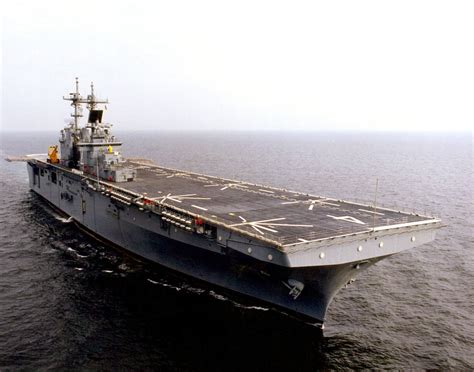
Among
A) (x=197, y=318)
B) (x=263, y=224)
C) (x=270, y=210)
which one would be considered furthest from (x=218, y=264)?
(x=270, y=210)

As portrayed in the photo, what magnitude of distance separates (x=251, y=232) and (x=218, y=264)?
3209 millimetres

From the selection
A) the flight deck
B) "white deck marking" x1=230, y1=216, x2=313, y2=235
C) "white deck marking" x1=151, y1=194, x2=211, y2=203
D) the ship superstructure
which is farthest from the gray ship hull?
the ship superstructure

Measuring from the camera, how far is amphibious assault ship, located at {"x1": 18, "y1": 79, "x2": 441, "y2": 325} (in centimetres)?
1692

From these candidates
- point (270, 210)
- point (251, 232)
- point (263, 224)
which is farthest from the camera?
point (270, 210)

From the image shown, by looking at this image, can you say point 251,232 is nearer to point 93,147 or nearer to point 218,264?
point 218,264

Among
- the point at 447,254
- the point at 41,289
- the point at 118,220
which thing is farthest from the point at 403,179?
the point at 41,289

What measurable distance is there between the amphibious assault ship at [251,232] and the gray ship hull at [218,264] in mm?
52

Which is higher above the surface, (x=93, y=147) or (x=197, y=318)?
(x=93, y=147)

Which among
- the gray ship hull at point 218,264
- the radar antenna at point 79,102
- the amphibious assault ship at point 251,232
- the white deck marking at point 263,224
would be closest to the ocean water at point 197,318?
the gray ship hull at point 218,264

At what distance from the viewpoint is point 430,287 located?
77.0 ft

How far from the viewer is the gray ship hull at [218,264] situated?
17625mm

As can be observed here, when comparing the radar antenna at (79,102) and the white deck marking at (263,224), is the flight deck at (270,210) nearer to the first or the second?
the white deck marking at (263,224)

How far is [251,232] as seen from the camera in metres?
18.0

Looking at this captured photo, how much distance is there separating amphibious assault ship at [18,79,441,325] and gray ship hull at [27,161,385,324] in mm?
52
